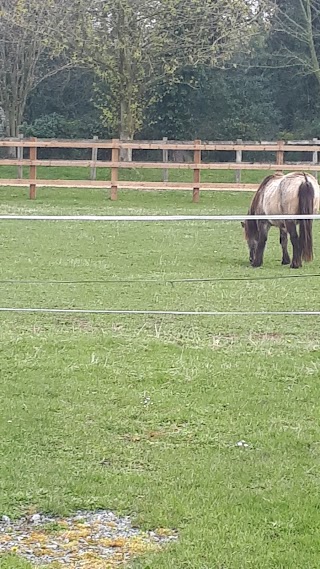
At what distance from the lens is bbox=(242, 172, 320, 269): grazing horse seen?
11711 mm

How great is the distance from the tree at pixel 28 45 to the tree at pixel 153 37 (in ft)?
2.95

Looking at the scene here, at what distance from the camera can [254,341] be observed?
724 cm

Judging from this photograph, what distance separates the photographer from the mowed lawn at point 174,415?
3.89 meters

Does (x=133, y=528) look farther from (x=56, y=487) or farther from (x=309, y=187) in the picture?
(x=309, y=187)

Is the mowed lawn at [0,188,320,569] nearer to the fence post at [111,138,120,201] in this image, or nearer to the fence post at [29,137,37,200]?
the fence post at [111,138,120,201]

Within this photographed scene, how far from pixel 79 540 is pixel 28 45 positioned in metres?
30.0

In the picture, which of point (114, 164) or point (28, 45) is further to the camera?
point (28, 45)

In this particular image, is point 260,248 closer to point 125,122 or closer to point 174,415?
point 174,415

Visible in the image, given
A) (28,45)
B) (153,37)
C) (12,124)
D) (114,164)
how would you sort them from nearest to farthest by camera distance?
(114,164)
(153,37)
(28,45)
(12,124)

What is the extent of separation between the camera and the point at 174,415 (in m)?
5.31

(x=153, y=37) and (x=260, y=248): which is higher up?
(x=153, y=37)

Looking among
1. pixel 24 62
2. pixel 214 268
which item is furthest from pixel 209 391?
pixel 24 62

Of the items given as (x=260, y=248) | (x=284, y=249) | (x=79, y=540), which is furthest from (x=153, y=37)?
(x=79, y=540)

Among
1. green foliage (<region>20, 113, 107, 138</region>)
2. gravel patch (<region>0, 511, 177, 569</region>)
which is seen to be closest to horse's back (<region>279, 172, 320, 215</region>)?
gravel patch (<region>0, 511, 177, 569</region>)
